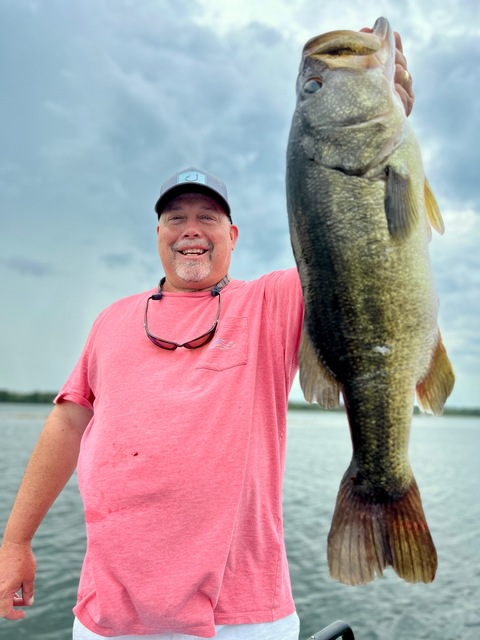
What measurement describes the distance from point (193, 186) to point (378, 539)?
1955 millimetres

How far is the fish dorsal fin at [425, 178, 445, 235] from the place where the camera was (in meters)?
2.04

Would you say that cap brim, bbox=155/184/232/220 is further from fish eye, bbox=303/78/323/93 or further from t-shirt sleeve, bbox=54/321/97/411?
fish eye, bbox=303/78/323/93

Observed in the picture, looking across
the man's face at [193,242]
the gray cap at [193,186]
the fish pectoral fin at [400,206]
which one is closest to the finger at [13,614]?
the man's face at [193,242]

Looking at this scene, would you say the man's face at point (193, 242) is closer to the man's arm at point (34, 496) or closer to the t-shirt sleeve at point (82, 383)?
the t-shirt sleeve at point (82, 383)

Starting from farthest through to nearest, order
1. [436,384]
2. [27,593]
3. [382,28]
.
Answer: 1. [27,593]
2. [382,28]
3. [436,384]

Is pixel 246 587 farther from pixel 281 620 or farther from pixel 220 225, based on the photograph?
pixel 220 225

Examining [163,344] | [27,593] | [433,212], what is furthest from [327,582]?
[433,212]

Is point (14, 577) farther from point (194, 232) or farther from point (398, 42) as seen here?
point (398, 42)

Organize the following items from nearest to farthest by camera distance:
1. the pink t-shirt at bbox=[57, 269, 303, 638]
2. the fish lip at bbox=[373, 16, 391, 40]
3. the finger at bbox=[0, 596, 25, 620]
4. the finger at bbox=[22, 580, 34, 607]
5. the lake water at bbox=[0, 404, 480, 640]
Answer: the fish lip at bbox=[373, 16, 391, 40]
the pink t-shirt at bbox=[57, 269, 303, 638]
the finger at bbox=[0, 596, 25, 620]
the finger at bbox=[22, 580, 34, 607]
the lake water at bbox=[0, 404, 480, 640]

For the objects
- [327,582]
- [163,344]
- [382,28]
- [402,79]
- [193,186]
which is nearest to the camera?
[382,28]

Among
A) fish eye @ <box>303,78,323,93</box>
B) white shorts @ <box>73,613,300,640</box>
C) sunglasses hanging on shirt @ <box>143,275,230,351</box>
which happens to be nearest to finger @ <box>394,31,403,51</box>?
fish eye @ <box>303,78,323,93</box>

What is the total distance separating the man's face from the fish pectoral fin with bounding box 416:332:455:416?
1347 mm

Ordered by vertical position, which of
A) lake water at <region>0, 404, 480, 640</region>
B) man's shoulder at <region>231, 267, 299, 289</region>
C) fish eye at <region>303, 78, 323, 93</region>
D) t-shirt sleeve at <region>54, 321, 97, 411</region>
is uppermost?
fish eye at <region>303, 78, 323, 93</region>

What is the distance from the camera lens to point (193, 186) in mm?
3086
